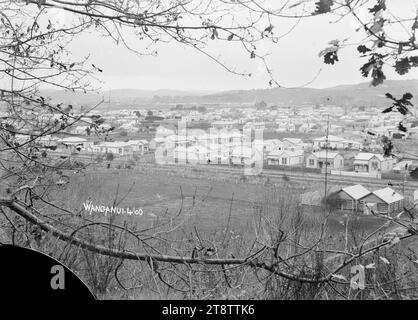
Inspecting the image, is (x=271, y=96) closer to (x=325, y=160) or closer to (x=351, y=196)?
(x=325, y=160)

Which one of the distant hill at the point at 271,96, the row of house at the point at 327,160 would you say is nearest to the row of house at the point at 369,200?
the row of house at the point at 327,160

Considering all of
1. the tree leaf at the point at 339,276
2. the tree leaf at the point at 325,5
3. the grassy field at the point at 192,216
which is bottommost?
the tree leaf at the point at 339,276

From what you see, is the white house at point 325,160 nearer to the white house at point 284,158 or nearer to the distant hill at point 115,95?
the white house at point 284,158

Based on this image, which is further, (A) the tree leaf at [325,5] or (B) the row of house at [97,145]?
(B) the row of house at [97,145]

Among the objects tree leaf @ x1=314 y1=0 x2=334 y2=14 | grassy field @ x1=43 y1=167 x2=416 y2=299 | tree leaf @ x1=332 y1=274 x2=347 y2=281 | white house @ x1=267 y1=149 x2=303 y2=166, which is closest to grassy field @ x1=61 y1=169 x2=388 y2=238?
grassy field @ x1=43 y1=167 x2=416 y2=299

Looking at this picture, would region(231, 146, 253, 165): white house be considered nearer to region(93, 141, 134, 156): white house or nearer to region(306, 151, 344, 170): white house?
region(306, 151, 344, 170): white house

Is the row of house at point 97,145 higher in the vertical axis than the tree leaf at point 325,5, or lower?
lower

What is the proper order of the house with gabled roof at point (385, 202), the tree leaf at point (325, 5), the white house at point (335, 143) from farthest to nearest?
the white house at point (335, 143)
the house with gabled roof at point (385, 202)
the tree leaf at point (325, 5)
